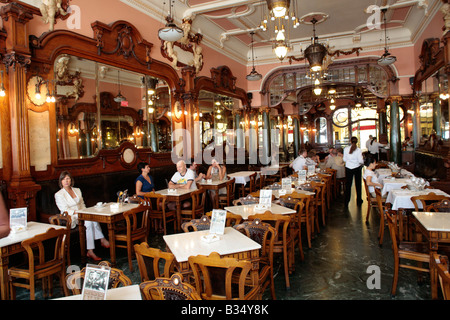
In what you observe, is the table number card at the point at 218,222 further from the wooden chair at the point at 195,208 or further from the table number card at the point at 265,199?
the wooden chair at the point at 195,208

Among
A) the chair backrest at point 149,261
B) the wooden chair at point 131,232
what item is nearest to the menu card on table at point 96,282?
the chair backrest at point 149,261

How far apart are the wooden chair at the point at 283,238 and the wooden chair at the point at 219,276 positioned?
0.93 metres

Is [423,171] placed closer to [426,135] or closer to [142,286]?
[426,135]

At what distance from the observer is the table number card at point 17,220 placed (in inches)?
142

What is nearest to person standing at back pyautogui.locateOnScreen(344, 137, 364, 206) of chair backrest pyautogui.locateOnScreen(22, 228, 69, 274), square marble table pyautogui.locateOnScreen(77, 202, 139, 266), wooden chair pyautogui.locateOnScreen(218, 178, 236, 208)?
wooden chair pyautogui.locateOnScreen(218, 178, 236, 208)

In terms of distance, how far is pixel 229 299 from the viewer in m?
2.36

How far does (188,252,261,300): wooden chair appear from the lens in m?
2.21

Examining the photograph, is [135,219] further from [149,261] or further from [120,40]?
[120,40]

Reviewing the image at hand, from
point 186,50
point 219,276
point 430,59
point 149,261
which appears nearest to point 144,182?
point 149,261

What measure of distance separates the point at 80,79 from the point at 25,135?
165 centimetres

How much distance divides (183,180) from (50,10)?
3838mm

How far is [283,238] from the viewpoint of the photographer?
3.55m

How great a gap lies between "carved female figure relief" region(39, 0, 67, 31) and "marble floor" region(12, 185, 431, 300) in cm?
377
